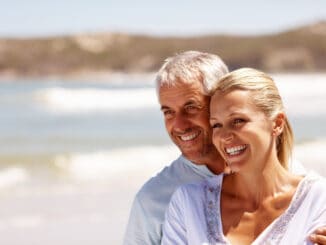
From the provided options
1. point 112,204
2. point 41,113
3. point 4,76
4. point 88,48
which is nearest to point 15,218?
point 112,204

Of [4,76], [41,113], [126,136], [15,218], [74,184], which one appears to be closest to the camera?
[15,218]

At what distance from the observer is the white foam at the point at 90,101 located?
91.0ft

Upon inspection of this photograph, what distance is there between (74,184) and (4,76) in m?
90.5

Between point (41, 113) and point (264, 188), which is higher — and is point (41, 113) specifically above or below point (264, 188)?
above

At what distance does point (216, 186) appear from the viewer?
2.24 meters

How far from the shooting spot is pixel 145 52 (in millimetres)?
108375

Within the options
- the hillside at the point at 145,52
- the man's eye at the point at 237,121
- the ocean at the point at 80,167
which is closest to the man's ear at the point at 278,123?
the man's eye at the point at 237,121

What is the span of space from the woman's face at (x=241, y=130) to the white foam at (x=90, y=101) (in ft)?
79.3

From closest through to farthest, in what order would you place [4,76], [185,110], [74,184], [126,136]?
[185,110] < [74,184] < [126,136] < [4,76]

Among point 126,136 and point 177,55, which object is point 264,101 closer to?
point 177,55

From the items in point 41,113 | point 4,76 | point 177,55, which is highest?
point 4,76

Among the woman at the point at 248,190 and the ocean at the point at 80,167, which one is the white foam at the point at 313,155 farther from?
the woman at the point at 248,190

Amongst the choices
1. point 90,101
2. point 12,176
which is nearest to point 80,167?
point 12,176

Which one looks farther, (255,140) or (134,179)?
(134,179)
